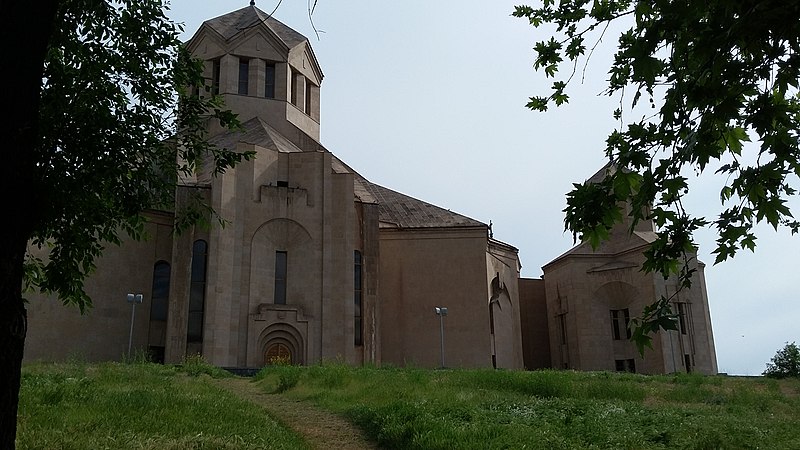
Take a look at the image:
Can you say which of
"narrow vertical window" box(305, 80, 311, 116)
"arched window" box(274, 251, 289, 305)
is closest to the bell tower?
"narrow vertical window" box(305, 80, 311, 116)

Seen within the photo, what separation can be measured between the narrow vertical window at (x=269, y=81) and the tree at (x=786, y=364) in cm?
2608

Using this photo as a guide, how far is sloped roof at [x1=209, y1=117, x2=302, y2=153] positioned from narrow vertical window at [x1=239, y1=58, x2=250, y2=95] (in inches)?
74.4

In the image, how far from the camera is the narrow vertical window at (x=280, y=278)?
93.8ft

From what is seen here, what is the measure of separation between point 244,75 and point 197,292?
512 inches

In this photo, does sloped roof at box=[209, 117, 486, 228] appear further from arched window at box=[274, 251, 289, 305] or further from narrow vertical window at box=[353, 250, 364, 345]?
arched window at box=[274, 251, 289, 305]

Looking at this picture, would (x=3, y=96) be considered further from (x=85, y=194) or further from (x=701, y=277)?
(x=701, y=277)

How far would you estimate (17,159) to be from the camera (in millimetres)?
4387

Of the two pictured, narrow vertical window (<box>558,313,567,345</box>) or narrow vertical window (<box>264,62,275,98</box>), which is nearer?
narrow vertical window (<box>264,62,275,98</box>)

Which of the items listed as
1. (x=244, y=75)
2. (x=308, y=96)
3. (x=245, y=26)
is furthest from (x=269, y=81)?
(x=245, y=26)

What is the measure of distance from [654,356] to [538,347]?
27.6 feet

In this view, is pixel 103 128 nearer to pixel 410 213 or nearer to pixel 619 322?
pixel 410 213

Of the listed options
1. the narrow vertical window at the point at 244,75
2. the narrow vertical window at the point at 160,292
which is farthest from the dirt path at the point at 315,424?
the narrow vertical window at the point at 244,75

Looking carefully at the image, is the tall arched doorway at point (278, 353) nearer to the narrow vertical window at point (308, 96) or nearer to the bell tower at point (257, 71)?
the bell tower at point (257, 71)

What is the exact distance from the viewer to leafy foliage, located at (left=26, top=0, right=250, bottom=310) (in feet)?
24.9
